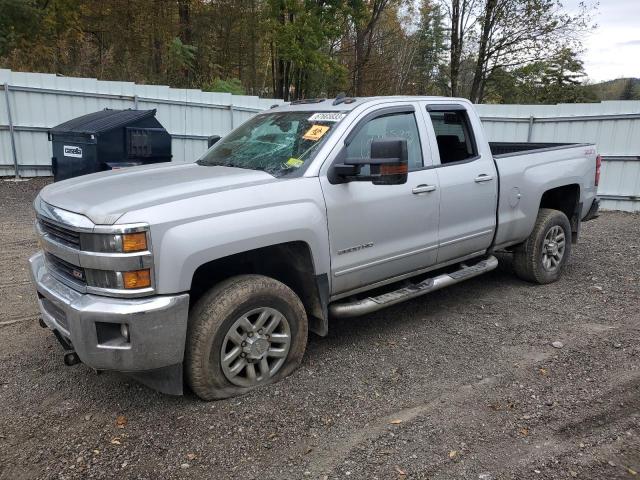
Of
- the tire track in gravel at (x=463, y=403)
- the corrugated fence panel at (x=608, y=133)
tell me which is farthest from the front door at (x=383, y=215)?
the corrugated fence panel at (x=608, y=133)

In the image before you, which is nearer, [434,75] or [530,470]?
[530,470]

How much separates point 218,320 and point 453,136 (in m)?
2.91

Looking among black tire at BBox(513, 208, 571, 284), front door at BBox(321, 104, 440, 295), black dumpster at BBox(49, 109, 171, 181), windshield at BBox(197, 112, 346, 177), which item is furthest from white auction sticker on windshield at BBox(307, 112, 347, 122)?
black dumpster at BBox(49, 109, 171, 181)

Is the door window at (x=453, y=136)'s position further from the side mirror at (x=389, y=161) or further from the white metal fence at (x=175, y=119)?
the white metal fence at (x=175, y=119)

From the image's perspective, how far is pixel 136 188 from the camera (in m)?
3.32

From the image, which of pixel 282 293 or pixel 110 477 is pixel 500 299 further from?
pixel 110 477

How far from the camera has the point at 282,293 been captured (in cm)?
347

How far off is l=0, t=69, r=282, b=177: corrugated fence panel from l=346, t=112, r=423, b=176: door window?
282 inches

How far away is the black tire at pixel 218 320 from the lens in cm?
317

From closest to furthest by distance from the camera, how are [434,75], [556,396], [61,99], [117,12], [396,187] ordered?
[556,396]
[396,187]
[61,99]
[117,12]
[434,75]

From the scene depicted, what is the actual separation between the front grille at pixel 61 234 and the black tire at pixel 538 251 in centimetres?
445

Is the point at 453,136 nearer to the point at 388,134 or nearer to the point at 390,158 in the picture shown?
the point at 388,134

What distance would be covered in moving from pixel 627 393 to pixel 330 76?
22716 millimetres

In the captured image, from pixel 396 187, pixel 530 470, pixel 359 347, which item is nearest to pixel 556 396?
pixel 530 470
